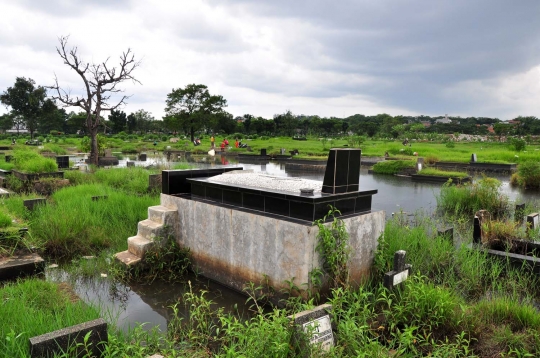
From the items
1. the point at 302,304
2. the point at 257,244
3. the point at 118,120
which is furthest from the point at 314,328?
the point at 118,120

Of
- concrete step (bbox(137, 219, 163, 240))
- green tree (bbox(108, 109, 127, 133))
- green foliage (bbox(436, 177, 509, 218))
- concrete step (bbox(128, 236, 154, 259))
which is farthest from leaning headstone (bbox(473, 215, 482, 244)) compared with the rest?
green tree (bbox(108, 109, 127, 133))

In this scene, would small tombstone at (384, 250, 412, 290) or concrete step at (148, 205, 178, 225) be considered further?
concrete step at (148, 205, 178, 225)

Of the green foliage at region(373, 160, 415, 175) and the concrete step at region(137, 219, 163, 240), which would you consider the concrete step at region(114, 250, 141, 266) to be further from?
the green foliage at region(373, 160, 415, 175)

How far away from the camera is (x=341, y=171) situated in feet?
14.4

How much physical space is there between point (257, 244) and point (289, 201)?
666mm

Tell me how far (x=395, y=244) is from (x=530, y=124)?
58.8m

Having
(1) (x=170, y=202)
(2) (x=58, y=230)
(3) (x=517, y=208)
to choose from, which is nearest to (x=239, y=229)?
(1) (x=170, y=202)

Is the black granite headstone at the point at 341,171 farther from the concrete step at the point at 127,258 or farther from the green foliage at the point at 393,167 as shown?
the green foliage at the point at 393,167

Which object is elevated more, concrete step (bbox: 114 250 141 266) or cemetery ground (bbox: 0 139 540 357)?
cemetery ground (bbox: 0 139 540 357)

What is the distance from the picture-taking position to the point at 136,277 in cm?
521

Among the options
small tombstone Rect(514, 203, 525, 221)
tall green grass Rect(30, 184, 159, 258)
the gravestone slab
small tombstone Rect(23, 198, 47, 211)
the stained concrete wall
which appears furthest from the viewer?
small tombstone Rect(514, 203, 525, 221)

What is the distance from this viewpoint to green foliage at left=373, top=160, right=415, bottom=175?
53.6 ft

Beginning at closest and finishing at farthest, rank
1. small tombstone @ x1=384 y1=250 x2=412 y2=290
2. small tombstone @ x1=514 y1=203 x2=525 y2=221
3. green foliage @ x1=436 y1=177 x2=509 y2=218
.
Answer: small tombstone @ x1=384 y1=250 x2=412 y2=290 < small tombstone @ x1=514 y1=203 x2=525 y2=221 < green foliage @ x1=436 y1=177 x2=509 y2=218

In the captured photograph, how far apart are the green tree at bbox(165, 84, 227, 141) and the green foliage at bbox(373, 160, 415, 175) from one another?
120 ft
